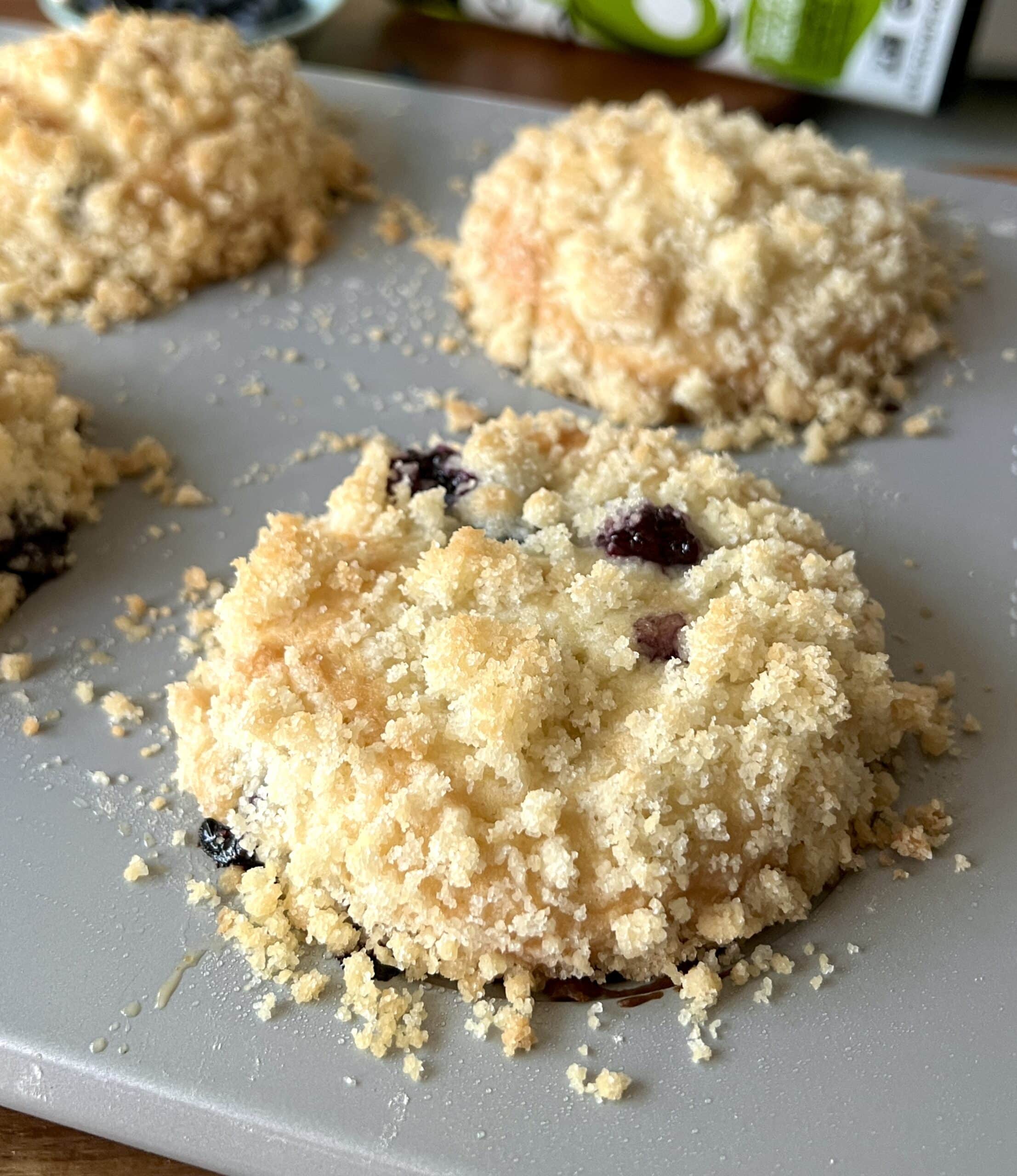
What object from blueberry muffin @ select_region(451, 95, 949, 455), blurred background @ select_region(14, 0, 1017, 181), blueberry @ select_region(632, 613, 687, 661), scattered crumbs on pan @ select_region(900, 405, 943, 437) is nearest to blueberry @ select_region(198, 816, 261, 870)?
blueberry @ select_region(632, 613, 687, 661)

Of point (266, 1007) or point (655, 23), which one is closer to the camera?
point (266, 1007)

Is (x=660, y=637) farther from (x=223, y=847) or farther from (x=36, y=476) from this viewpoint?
(x=36, y=476)

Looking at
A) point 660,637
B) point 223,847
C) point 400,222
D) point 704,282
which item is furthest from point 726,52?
point 223,847

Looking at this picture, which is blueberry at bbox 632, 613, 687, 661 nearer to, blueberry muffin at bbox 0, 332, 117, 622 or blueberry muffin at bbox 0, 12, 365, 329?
blueberry muffin at bbox 0, 332, 117, 622

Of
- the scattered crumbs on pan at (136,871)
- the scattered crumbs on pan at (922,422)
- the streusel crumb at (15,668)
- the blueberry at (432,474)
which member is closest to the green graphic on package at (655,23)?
the scattered crumbs on pan at (922,422)

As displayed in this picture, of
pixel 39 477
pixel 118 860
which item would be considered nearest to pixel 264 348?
pixel 39 477

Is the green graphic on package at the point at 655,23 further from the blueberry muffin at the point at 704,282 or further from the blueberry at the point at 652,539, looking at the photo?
the blueberry at the point at 652,539
